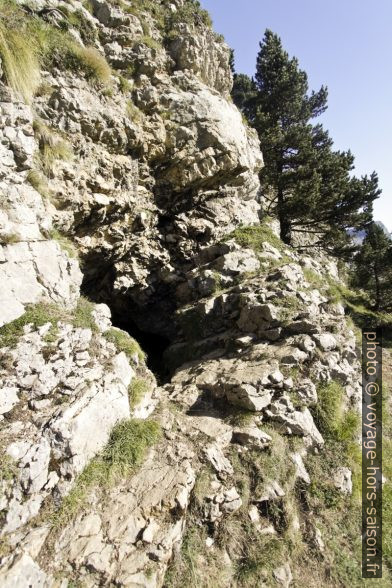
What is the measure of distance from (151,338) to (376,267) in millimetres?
14727

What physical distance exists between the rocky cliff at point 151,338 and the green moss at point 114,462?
0.03m

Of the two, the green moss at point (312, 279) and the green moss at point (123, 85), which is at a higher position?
the green moss at point (123, 85)

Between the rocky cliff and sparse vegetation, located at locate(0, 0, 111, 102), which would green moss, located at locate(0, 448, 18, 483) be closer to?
the rocky cliff

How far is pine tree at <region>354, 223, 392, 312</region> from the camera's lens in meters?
18.8

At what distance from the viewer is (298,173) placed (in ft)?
61.3

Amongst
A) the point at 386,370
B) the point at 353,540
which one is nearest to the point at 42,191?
the point at 353,540

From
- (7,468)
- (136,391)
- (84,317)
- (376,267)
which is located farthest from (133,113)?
(376,267)

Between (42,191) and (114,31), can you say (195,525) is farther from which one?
(114,31)

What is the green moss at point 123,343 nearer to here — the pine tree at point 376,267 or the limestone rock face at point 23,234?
the limestone rock face at point 23,234

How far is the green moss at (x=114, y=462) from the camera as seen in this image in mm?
4867

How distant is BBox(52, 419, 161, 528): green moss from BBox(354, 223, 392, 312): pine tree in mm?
17728

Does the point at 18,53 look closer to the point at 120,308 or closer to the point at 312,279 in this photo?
the point at 120,308

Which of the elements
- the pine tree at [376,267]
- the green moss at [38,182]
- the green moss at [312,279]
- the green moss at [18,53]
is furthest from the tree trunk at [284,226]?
the green moss at [18,53]

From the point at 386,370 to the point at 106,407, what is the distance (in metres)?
11.6
